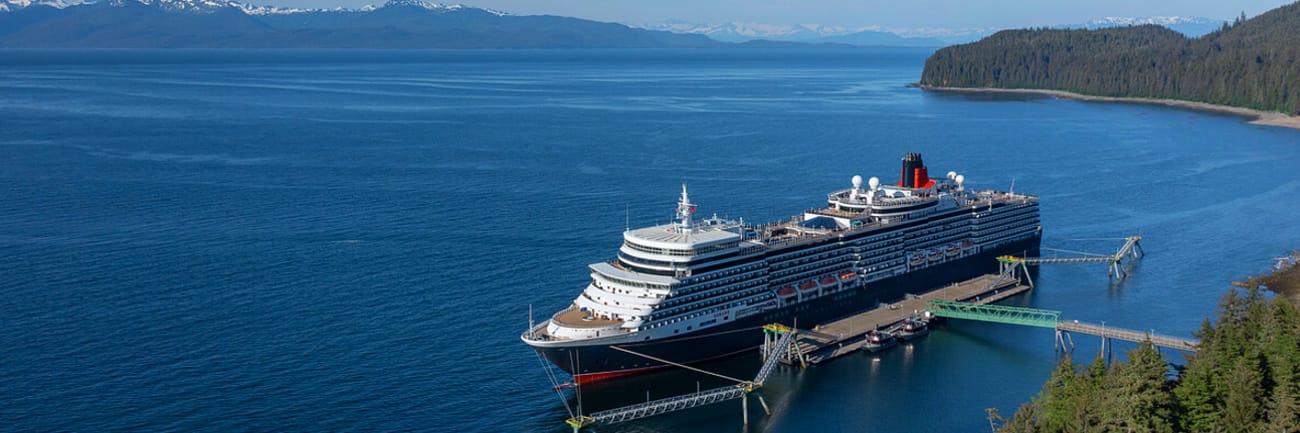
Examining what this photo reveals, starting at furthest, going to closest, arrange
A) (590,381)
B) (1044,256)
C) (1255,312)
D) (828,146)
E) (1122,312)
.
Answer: (828,146), (1044,256), (1122,312), (590,381), (1255,312)

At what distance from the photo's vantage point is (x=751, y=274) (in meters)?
62.8

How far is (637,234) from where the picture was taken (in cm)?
6206

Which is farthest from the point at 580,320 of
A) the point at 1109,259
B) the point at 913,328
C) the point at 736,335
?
the point at 1109,259

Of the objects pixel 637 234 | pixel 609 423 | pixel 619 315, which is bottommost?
pixel 609 423

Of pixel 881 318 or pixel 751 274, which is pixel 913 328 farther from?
pixel 751 274

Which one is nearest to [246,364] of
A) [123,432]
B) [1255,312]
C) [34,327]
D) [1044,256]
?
[123,432]

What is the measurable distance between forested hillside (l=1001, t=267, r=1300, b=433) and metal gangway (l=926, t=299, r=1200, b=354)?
729 centimetres

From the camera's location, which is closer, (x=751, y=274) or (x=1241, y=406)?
(x=1241, y=406)

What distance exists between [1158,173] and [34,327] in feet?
373

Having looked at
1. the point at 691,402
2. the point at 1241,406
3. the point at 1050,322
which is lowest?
the point at 691,402

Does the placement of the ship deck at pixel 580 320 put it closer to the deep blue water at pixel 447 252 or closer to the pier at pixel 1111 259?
the deep blue water at pixel 447 252

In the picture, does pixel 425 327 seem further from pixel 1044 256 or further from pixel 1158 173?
pixel 1158 173

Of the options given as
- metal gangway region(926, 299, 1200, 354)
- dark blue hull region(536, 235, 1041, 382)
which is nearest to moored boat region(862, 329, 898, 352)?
dark blue hull region(536, 235, 1041, 382)

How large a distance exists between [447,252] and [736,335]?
2960 centimetres
